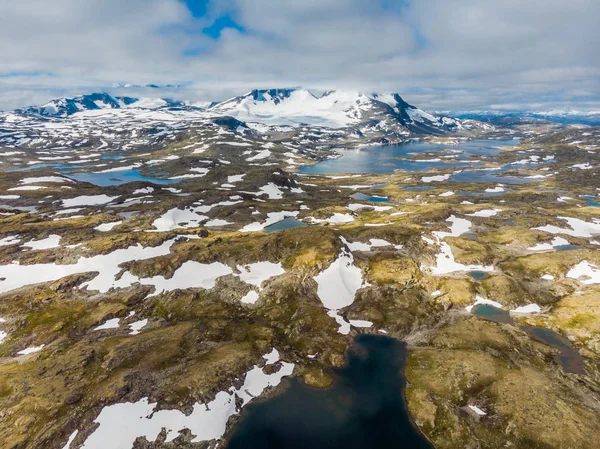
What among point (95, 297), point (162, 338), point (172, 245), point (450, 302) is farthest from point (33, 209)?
point (450, 302)

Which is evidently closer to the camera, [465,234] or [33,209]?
[465,234]

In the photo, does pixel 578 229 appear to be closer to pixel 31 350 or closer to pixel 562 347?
pixel 562 347

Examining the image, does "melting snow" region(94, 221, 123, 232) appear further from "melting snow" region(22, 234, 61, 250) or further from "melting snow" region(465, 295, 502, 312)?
"melting snow" region(465, 295, 502, 312)

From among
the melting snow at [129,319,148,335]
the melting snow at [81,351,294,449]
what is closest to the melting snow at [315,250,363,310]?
the melting snow at [81,351,294,449]

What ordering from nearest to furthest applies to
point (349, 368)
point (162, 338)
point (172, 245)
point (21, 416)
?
1. point (21, 416)
2. point (349, 368)
3. point (162, 338)
4. point (172, 245)

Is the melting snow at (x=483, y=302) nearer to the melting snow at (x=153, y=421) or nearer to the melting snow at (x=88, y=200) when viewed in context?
the melting snow at (x=153, y=421)

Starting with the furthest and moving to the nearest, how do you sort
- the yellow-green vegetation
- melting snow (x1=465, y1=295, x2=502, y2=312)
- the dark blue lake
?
1. melting snow (x1=465, y1=295, x2=502, y2=312)
2. the dark blue lake
3. the yellow-green vegetation

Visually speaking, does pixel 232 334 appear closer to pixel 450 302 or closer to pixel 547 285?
pixel 450 302

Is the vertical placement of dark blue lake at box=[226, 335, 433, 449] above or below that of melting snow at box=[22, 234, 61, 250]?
above

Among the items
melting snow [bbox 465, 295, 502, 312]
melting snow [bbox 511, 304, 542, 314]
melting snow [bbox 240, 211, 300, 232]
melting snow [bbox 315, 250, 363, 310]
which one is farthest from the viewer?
melting snow [bbox 240, 211, 300, 232]

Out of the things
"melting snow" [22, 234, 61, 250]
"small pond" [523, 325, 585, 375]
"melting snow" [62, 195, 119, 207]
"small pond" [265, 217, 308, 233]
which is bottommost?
"melting snow" [62, 195, 119, 207]
